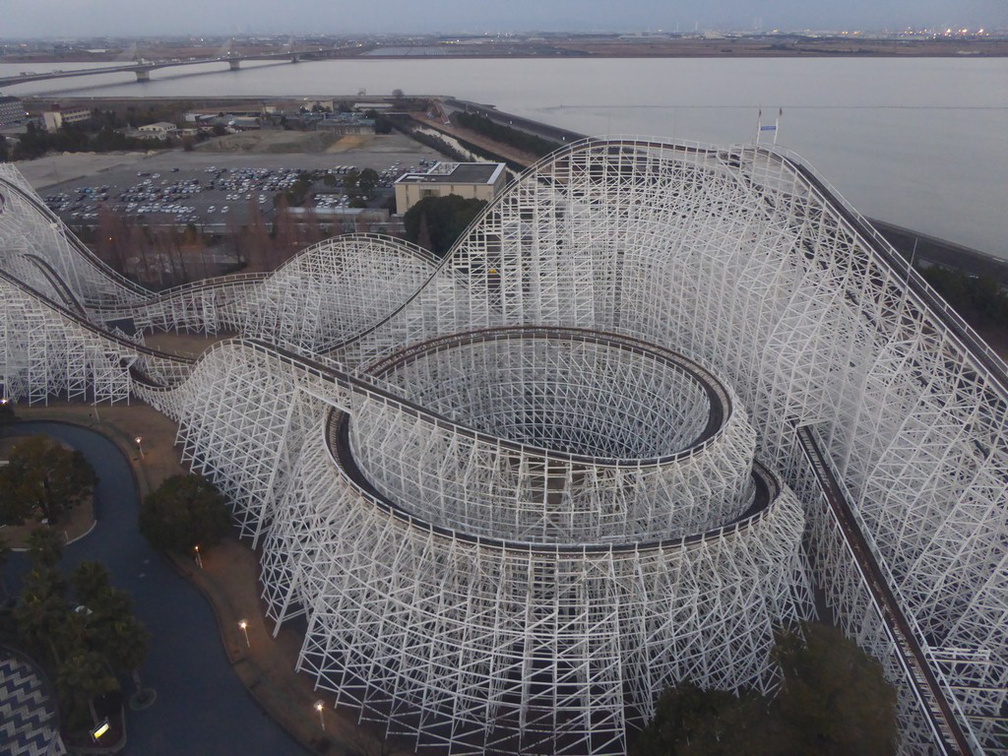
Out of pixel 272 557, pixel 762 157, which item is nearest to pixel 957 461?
pixel 762 157

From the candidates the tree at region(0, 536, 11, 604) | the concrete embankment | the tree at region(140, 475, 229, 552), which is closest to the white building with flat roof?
the concrete embankment

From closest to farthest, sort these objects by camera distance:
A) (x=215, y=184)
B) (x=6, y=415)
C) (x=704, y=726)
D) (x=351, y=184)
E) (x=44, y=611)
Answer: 1. (x=704, y=726)
2. (x=44, y=611)
3. (x=6, y=415)
4. (x=351, y=184)
5. (x=215, y=184)

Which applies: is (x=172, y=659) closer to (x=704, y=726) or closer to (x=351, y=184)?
(x=704, y=726)

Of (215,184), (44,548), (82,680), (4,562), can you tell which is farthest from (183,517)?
(215,184)

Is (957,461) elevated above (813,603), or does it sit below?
above

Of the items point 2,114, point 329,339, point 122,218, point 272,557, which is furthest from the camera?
point 2,114

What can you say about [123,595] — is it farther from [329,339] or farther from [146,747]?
[329,339]

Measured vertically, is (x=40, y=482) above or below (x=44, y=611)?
below
